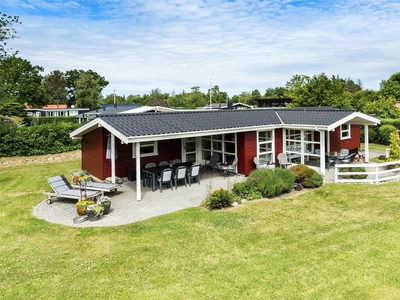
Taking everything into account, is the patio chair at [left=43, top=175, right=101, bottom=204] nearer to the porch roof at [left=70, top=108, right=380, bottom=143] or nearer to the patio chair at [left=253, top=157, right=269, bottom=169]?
the porch roof at [left=70, top=108, right=380, bottom=143]

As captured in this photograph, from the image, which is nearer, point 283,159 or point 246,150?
point 246,150

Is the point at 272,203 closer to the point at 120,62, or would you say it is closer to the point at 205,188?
the point at 205,188

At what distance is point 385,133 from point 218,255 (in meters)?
24.4

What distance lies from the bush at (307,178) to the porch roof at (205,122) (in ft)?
8.68

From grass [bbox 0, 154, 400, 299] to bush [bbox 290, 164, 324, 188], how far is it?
188 cm

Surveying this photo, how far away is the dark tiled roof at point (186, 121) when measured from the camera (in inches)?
487

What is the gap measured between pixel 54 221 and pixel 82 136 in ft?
24.8

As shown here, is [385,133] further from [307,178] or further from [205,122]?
[205,122]

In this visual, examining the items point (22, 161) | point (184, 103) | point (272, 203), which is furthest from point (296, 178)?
point (184, 103)

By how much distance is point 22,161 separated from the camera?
21.2 meters

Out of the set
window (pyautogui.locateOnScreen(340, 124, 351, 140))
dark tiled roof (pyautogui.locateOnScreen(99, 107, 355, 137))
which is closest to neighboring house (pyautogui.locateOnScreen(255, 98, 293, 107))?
window (pyautogui.locateOnScreen(340, 124, 351, 140))

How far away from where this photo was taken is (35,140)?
878 inches

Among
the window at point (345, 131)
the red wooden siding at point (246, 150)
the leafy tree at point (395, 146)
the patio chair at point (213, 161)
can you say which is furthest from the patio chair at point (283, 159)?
the leafy tree at point (395, 146)

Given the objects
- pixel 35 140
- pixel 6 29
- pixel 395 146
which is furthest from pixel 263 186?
pixel 35 140
